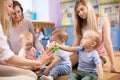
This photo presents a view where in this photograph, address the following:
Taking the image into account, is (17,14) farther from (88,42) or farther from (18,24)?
(88,42)

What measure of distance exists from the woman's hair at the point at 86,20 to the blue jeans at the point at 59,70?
18.0 inches

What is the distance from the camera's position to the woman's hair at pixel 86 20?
208 centimetres

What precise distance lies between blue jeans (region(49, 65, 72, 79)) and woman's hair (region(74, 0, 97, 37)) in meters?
0.46

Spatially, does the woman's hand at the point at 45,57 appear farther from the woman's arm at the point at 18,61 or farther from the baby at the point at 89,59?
the baby at the point at 89,59

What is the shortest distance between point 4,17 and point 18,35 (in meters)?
1.14

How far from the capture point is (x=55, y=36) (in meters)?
1.91

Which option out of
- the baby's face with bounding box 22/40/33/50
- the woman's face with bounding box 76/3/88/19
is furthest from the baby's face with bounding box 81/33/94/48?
the baby's face with bounding box 22/40/33/50

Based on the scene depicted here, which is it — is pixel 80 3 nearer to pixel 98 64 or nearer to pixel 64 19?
pixel 98 64

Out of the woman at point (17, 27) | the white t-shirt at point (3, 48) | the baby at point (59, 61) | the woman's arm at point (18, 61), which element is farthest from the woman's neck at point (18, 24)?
the white t-shirt at point (3, 48)

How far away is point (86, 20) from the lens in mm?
2135

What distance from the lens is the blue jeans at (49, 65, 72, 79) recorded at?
1.87 metres

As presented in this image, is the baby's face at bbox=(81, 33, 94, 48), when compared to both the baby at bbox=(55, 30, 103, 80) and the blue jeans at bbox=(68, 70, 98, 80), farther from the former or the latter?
the blue jeans at bbox=(68, 70, 98, 80)

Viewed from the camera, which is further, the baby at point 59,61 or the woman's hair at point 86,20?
the woman's hair at point 86,20

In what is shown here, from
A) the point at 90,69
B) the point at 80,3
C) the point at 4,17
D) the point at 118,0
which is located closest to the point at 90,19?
the point at 80,3
